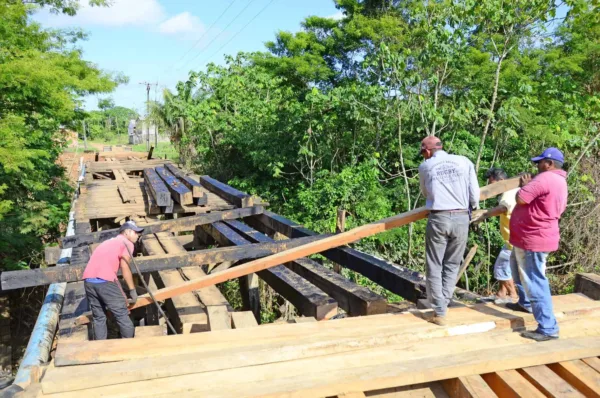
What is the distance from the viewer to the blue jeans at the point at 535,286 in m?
3.15

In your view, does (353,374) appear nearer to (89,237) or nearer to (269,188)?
(89,237)

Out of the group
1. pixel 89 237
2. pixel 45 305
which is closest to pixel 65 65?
pixel 89 237

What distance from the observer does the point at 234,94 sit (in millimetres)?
21375

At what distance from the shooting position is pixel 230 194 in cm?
747

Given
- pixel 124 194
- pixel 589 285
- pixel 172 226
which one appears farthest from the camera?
pixel 124 194

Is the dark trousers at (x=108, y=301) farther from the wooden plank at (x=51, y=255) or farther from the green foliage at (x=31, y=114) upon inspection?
the green foliage at (x=31, y=114)

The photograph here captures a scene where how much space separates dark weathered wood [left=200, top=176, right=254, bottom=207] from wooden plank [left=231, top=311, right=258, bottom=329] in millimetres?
3522

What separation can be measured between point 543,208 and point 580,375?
1173 millimetres

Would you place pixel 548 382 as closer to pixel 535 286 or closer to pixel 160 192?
pixel 535 286

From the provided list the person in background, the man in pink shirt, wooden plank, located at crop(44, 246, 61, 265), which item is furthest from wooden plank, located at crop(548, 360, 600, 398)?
wooden plank, located at crop(44, 246, 61, 265)

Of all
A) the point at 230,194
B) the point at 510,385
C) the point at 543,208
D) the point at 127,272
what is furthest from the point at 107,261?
the point at 230,194

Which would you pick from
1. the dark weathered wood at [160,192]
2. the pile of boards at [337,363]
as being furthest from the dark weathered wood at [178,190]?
the pile of boards at [337,363]

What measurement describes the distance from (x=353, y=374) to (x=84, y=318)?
2.17 m

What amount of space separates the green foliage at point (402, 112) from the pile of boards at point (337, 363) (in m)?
8.62
